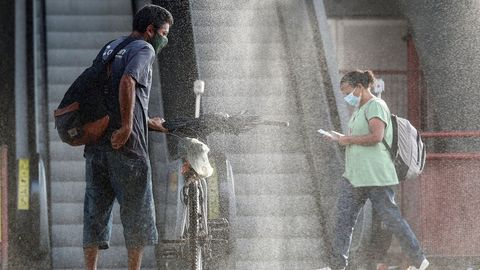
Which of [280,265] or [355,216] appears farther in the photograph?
[280,265]

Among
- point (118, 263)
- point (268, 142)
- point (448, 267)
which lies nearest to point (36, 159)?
point (118, 263)

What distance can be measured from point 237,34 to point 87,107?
6974 millimetres

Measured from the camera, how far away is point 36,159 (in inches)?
457

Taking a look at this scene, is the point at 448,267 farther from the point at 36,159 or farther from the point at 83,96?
the point at 83,96

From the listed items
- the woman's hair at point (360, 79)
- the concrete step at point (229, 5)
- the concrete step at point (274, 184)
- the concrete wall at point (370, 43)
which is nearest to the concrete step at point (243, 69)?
the concrete step at point (229, 5)

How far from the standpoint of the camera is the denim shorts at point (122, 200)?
8000 mm

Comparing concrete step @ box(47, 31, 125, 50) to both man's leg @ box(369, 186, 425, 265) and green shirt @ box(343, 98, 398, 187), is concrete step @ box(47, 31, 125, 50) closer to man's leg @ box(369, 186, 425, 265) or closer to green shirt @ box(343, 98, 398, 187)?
green shirt @ box(343, 98, 398, 187)

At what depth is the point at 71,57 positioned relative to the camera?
1520cm

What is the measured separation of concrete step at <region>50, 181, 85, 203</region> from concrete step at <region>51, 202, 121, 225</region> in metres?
0.11

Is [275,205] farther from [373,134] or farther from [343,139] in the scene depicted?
[373,134]

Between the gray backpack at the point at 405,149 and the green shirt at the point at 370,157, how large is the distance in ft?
0.13

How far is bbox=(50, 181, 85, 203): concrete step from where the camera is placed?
12.6 metres

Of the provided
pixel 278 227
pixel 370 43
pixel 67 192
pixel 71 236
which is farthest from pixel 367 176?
pixel 370 43

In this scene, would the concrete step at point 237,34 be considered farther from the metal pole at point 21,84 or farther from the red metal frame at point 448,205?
the red metal frame at point 448,205
